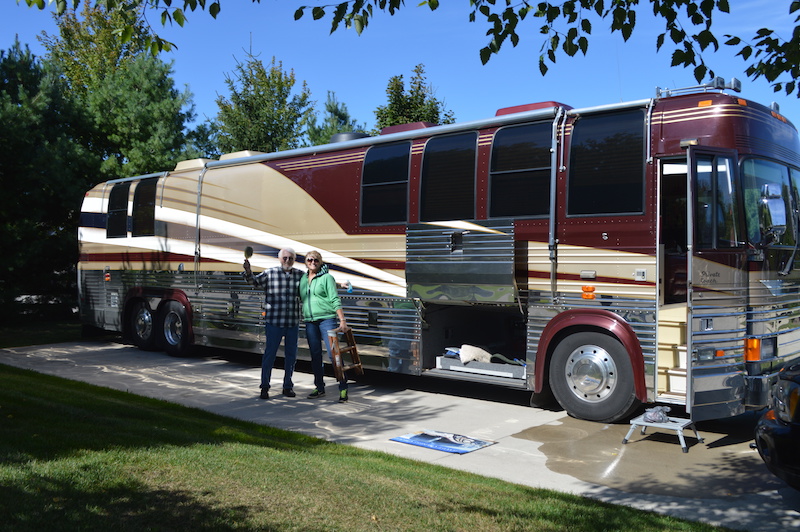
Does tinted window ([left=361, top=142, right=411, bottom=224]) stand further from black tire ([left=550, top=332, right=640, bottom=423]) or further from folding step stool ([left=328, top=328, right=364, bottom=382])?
black tire ([left=550, top=332, right=640, bottom=423])

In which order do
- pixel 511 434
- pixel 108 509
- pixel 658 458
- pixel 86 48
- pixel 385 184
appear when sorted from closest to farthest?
1. pixel 108 509
2. pixel 658 458
3. pixel 511 434
4. pixel 385 184
5. pixel 86 48

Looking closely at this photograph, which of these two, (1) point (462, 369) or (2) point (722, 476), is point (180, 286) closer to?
(1) point (462, 369)

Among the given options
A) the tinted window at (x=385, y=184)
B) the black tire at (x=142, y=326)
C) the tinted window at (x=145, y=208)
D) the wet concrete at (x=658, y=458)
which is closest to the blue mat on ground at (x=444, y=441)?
the wet concrete at (x=658, y=458)

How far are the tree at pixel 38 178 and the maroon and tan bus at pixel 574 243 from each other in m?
7.87

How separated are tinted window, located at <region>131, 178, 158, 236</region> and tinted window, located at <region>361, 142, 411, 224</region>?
5557mm

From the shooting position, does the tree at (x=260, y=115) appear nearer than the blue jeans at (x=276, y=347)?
No

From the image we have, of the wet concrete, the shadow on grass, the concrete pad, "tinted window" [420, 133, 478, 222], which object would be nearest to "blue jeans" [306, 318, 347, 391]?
the concrete pad

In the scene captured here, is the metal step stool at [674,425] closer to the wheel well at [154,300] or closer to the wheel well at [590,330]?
the wheel well at [590,330]

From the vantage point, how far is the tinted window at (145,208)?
46.2ft

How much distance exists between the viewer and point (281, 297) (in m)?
9.51

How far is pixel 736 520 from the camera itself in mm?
5285

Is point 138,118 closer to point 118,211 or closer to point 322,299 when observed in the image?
point 118,211

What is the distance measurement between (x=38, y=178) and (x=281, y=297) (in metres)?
10.6

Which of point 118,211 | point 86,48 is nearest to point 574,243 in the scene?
point 118,211
